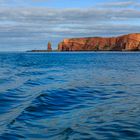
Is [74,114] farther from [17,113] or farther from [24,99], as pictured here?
[24,99]

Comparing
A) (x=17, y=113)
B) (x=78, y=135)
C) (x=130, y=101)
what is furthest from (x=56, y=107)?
(x=78, y=135)

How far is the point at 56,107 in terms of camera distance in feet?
44.9

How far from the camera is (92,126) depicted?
33.1 feet

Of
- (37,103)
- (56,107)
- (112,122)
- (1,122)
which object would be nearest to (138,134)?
(112,122)

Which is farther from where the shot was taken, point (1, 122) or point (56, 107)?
point (56, 107)

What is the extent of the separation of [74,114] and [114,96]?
4.68 metres

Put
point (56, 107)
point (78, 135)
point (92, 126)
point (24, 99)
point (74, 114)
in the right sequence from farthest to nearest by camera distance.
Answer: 1. point (24, 99)
2. point (56, 107)
3. point (74, 114)
4. point (92, 126)
5. point (78, 135)

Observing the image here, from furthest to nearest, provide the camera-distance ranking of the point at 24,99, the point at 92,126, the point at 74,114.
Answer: the point at 24,99 < the point at 74,114 < the point at 92,126

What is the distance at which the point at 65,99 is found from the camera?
16.0 m

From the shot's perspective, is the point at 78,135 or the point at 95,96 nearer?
the point at 78,135

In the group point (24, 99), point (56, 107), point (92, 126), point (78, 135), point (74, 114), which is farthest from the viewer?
point (24, 99)

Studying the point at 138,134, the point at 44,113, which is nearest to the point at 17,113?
the point at 44,113

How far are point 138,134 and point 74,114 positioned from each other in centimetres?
327

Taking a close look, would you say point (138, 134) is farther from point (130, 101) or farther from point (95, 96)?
point (95, 96)
